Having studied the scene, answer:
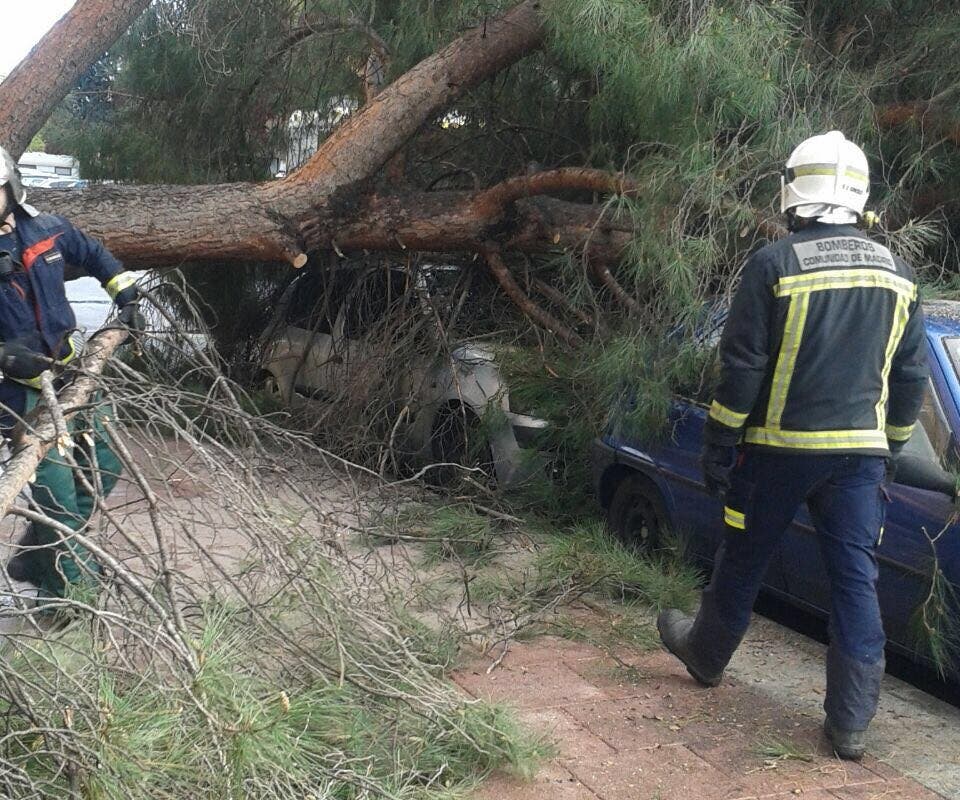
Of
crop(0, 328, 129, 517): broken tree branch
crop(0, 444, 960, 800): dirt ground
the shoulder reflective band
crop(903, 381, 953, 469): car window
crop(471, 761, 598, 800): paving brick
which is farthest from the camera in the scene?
crop(903, 381, 953, 469): car window

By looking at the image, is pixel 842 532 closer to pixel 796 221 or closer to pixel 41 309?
pixel 796 221

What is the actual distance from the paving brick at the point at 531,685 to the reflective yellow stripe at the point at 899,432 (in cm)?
138

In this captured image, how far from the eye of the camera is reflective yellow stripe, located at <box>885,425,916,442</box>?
3.94m

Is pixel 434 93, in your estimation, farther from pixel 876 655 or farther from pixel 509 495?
pixel 876 655

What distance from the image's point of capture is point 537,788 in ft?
11.6

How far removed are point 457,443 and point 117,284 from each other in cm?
263

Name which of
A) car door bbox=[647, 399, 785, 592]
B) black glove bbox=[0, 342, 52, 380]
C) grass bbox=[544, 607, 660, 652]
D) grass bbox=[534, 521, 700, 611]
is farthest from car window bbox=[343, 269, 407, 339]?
black glove bbox=[0, 342, 52, 380]

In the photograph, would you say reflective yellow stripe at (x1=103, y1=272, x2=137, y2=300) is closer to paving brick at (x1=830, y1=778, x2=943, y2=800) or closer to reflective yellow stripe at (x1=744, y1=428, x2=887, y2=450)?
reflective yellow stripe at (x1=744, y1=428, x2=887, y2=450)

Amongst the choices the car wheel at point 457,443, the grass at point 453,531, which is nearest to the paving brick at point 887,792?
the grass at point 453,531

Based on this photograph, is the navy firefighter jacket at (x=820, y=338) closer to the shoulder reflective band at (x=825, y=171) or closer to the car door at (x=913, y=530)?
the shoulder reflective band at (x=825, y=171)

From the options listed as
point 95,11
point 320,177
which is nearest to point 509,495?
point 320,177

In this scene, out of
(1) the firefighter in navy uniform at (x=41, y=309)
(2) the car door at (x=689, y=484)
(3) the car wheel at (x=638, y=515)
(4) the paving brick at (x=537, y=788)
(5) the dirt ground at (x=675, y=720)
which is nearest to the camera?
(4) the paving brick at (x=537, y=788)

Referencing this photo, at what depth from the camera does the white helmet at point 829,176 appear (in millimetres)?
3832

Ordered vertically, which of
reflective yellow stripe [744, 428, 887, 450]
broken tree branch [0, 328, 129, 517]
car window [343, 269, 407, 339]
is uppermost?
broken tree branch [0, 328, 129, 517]
